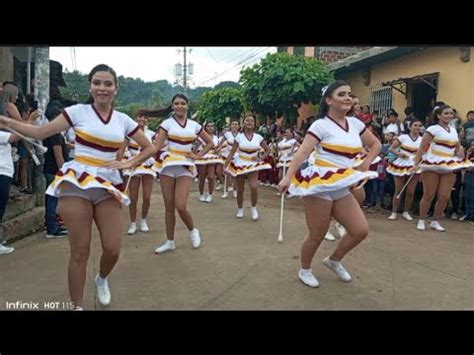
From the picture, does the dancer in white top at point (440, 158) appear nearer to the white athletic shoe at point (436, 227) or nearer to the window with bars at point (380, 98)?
the white athletic shoe at point (436, 227)

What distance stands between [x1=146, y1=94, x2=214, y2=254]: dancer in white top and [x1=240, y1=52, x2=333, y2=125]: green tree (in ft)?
17.8

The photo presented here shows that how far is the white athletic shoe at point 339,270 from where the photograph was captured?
4496 mm

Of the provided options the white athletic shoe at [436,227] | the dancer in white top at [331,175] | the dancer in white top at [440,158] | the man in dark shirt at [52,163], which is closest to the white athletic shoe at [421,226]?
the white athletic shoe at [436,227]

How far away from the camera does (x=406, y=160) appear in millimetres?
7793

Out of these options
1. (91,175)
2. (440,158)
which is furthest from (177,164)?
(440,158)

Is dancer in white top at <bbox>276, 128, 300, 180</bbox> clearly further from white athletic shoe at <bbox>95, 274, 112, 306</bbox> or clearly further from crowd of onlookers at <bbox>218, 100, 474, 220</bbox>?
white athletic shoe at <bbox>95, 274, 112, 306</bbox>

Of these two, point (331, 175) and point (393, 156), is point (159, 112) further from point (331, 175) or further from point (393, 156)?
point (393, 156)

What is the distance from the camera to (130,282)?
446cm

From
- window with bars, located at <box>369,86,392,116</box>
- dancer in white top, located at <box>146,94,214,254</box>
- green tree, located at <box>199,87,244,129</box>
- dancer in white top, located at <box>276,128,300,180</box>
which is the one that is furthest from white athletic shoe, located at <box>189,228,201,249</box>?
green tree, located at <box>199,87,244,129</box>

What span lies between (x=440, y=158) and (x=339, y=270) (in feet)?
10.4

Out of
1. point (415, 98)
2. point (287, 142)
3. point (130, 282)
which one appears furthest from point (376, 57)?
point (130, 282)

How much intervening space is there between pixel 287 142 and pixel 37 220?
6.17m

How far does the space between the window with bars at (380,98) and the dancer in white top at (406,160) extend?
10.9ft
